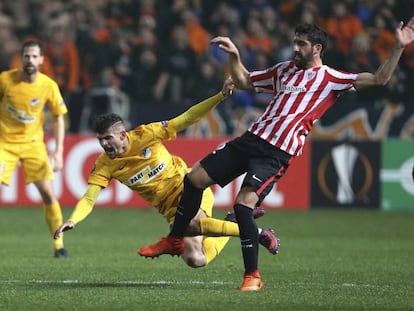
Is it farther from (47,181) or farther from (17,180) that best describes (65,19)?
(47,181)

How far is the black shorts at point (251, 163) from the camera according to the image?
8492 millimetres

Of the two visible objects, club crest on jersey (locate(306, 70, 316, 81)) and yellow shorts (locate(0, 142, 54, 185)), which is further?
yellow shorts (locate(0, 142, 54, 185))

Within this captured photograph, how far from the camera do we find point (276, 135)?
28.1 feet

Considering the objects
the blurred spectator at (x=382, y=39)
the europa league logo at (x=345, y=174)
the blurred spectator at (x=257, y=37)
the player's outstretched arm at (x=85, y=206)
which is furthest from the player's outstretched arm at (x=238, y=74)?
the blurred spectator at (x=257, y=37)

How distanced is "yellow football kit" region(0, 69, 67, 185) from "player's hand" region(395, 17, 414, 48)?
4.78 metres

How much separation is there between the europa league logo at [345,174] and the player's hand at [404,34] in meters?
9.72

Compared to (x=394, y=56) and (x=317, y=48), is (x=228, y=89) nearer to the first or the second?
(x=317, y=48)

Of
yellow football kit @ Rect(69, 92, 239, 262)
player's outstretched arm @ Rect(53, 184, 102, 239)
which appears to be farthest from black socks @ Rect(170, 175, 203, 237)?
player's outstretched arm @ Rect(53, 184, 102, 239)

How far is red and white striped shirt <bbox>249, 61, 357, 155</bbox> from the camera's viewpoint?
28.1 feet

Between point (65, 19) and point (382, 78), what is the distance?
12.7 m

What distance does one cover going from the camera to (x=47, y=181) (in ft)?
39.3

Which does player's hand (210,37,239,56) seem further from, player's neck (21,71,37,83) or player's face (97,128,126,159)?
player's neck (21,71,37,83)

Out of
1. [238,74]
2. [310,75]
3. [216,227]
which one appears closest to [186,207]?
[216,227]

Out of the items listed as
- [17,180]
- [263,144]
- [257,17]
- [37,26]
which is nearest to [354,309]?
[263,144]
